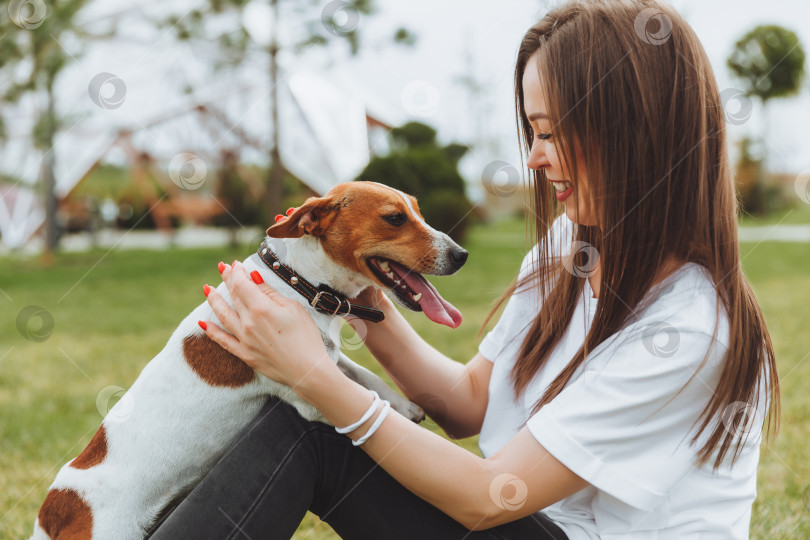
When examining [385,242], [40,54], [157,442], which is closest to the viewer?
[157,442]

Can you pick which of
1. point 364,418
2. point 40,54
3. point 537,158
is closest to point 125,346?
point 364,418

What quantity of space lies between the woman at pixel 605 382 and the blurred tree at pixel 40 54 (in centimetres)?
1027

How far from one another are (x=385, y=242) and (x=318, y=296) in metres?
0.29

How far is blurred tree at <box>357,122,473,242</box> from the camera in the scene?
40.2 ft

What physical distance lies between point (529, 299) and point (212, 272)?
994 centimetres

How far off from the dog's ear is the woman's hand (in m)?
0.17

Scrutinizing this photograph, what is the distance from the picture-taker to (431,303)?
7.14 feet

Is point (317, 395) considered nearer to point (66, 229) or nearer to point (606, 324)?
point (606, 324)

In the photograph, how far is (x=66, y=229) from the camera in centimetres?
2008

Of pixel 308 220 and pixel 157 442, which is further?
pixel 308 220

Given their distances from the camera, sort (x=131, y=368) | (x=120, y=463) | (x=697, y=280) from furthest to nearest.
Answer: (x=131, y=368) → (x=120, y=463) → (x=697, y=280)

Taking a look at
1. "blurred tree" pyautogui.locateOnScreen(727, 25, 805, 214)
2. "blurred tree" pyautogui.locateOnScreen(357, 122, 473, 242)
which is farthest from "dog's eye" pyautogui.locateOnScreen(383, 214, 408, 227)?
"blurred tree" pyautogui.locateOnScreen(727, 25, 805, 214)

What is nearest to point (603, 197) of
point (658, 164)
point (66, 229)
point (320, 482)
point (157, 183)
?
point (658, 164)

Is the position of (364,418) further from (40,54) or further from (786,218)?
(786,218)
